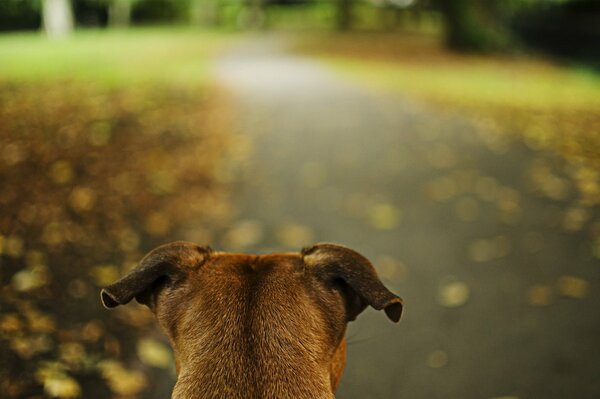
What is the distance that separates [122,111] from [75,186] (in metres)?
4.03

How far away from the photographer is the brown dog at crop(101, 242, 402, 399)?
1866mm

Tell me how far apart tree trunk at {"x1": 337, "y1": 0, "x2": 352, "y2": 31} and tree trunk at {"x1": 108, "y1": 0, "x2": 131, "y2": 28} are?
15.5 metres

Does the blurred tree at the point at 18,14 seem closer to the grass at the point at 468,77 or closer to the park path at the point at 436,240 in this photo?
the park path at the point at 436,240

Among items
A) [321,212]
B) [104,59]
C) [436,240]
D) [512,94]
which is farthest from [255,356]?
[104,59]

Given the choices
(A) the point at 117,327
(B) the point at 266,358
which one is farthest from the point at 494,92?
(B) the point at 266,358

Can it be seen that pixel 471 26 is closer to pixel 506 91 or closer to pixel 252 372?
pixel 506 91

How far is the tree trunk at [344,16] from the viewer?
1559 inches

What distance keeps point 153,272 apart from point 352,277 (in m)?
0.78

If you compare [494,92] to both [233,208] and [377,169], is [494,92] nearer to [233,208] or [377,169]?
[377,169]

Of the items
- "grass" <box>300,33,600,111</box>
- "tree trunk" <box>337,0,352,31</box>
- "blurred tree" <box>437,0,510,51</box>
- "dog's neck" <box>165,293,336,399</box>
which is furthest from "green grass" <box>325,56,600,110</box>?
"tree trunk" <box>337,0,352,31</box>

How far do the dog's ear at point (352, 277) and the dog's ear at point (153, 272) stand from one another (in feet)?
1.53

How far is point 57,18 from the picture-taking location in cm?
1798

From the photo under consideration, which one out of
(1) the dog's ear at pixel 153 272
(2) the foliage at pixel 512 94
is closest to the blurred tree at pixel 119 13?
(2) the foliage at pixel 512 94

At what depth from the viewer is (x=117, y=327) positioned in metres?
4.45
